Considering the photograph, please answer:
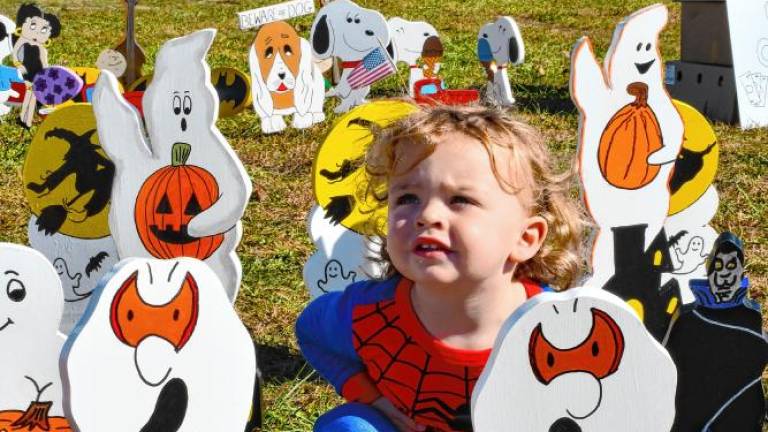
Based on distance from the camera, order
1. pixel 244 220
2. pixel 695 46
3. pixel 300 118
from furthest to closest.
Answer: pixel 695 46, pixel 300 118, pixel 244 220

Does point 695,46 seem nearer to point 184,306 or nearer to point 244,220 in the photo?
point 244,220

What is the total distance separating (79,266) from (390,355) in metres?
1.45

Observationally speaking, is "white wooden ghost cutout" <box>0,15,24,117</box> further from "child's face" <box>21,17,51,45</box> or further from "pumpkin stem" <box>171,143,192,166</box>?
"pumpkin stem" <box>171,143,192,166</box>

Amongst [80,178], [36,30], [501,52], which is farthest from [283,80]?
[80,178]

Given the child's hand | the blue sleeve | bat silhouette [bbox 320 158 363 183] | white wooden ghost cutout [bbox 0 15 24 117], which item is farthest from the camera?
white wooden ghost cutout [bbox 0 15 24 117]

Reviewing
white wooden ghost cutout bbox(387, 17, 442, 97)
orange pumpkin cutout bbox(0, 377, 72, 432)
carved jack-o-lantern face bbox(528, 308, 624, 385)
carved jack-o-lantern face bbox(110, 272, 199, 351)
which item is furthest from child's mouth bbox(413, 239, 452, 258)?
white wooden ghost cutout bbox(387, 17, 442, 97)

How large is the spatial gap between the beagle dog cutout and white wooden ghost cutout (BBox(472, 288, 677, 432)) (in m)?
4.58

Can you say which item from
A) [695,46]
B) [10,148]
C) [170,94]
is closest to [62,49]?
[10,148]

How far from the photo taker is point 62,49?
9.06 m

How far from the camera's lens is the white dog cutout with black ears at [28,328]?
2168 millimetres

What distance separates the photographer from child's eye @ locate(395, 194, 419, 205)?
190 centimetres

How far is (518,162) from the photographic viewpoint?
1969 millimetres

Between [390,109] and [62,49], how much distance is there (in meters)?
6.70

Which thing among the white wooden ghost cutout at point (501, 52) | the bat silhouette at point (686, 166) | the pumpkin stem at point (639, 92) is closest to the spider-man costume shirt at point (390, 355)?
the pumpkin stem at point (639, 92)
